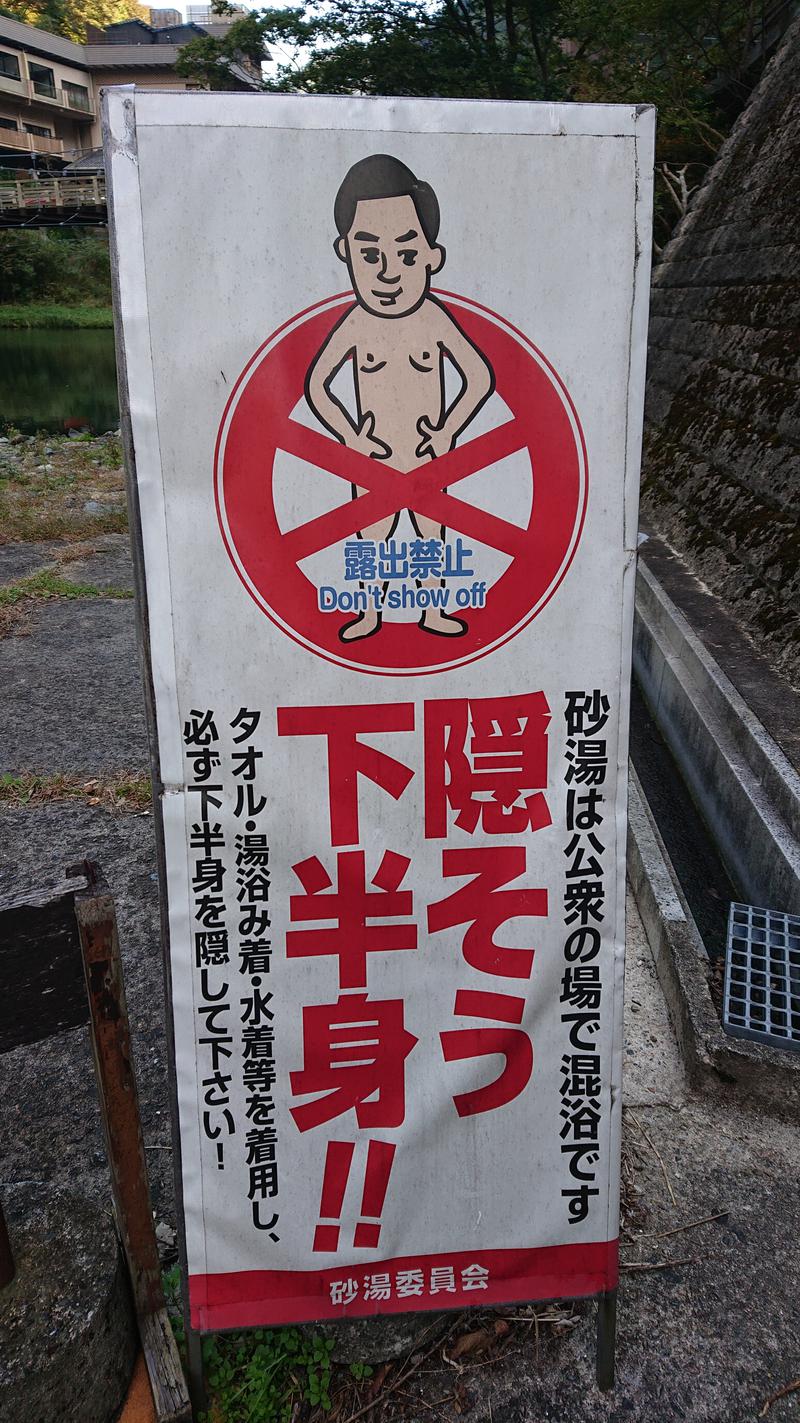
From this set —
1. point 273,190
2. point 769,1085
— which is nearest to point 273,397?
point 273,190

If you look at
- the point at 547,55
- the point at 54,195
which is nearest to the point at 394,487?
the point at 547,55

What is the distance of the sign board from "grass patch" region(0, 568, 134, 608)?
256 inches

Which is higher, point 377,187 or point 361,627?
point 377,187

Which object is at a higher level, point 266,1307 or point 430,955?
point 430,955

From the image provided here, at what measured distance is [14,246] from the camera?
3994 cm

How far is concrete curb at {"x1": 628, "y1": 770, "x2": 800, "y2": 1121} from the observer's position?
115 inches

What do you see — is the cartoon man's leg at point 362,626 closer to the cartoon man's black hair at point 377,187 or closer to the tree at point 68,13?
the cartoon man's black hair at point 377,187

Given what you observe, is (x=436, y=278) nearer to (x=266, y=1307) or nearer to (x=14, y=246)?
(x=266, y=1307)

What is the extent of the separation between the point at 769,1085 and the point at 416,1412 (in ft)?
4.74

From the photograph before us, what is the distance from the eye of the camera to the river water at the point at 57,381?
22172 mm

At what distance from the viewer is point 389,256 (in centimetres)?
169

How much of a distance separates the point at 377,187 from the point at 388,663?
2.88 feet

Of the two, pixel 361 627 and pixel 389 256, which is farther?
pixel 361 627

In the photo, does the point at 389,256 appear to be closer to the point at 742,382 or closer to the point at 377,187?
the point at 377,187
